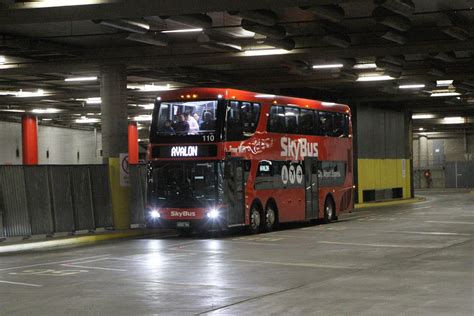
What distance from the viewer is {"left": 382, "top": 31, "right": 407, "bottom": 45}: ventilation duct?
2445cm

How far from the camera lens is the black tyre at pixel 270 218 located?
2646 cm

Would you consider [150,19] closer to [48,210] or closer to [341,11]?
[341,11]

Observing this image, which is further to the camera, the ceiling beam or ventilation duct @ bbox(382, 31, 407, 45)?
ventilation duct @ bbox(382, 31, 407, 45)

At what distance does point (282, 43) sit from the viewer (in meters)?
25.7

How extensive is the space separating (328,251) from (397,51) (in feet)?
33.7

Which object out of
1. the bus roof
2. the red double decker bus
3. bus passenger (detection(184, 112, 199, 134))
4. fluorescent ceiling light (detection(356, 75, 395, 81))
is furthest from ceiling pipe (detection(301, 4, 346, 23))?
fluorescent ceiling light (detection(356, 75, 395, 81))

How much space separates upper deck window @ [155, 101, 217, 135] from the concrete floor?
334cm

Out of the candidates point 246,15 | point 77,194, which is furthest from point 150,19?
point 77,194

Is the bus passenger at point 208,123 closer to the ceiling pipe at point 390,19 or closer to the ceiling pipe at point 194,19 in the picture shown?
the ceiling pipe at point 194,19

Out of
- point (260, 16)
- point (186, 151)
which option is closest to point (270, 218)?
point (186, 151)

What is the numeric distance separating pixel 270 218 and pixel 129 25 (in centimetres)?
859

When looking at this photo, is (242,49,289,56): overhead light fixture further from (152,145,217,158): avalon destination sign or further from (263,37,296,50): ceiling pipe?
(152,145,217,158): avalon destination sign

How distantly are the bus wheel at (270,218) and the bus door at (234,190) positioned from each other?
67.4 inches

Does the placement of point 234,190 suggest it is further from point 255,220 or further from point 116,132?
point 116,132
